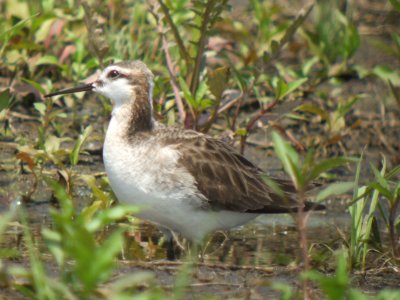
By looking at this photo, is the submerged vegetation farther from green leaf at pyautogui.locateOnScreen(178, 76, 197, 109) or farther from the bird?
the bird

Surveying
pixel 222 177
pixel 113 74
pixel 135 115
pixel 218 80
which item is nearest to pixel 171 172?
pixel 222 177

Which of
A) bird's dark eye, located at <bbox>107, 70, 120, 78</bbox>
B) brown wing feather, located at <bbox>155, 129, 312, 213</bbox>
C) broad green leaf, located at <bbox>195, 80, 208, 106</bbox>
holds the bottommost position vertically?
brown wing feather, located at <bbox>155, 129, 312, 213</bbox>

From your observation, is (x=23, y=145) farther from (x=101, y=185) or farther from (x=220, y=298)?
(x=220, y=298)

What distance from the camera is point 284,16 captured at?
1344 cm

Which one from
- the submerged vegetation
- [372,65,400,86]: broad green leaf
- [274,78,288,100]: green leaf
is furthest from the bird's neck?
[372,65,400,86]: broad green leaf

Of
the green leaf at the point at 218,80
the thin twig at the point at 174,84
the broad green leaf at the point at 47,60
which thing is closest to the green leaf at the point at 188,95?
the green leaf at the point at 218,80

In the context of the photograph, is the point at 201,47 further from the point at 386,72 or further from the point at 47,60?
the point at 47,60

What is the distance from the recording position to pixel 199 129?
861 centimetres

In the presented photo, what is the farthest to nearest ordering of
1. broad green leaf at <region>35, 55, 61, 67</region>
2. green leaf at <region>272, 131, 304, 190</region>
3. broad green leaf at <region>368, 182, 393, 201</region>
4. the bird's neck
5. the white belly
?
broad green leaf at <region>35, 55, 61, 67</region> < the bird's neck < the white belly < broad green leaf at <region>368, 182, 393, 201</region> < green leaf at <region>272, 131, 304, 190</region>

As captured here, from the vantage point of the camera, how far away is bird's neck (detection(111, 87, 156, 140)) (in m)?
7.29

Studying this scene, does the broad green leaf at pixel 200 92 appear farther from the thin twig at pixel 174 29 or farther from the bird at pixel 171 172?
the bird at pixel 171 172

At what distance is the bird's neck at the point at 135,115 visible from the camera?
7289 mm

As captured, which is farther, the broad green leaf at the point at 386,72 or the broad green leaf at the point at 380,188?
the broad green leaf at the point at 386,72

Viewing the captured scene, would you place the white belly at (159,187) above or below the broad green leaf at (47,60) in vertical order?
below
